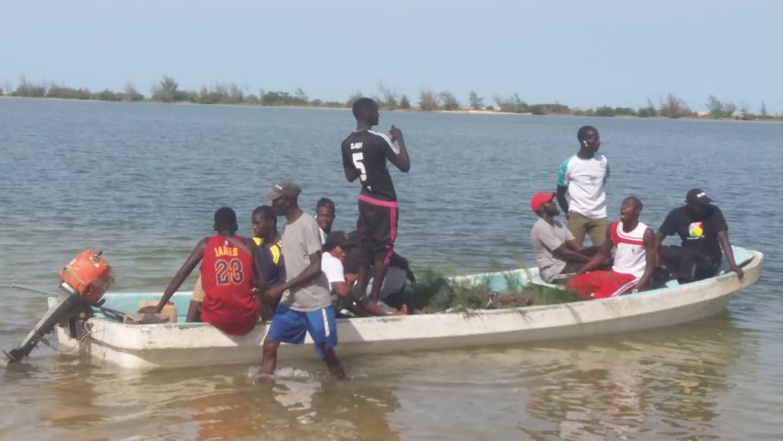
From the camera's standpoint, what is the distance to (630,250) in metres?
10.4

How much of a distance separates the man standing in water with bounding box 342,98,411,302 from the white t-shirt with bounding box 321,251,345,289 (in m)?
0.46

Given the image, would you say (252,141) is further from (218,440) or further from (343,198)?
(218,440)

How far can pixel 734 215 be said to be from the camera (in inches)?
865

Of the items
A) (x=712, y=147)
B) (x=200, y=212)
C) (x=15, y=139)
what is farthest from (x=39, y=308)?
(x=712, y=147)

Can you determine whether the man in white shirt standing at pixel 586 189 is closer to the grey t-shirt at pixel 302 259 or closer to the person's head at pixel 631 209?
the person's head at pixel 631 209

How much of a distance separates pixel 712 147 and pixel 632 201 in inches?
1698

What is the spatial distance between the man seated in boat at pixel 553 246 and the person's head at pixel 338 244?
2.48m

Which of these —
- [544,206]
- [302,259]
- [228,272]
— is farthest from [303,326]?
[544,206]

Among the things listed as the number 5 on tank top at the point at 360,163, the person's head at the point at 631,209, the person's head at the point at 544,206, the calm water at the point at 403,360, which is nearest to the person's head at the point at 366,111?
the number 5 on tank top at the point at 360,163

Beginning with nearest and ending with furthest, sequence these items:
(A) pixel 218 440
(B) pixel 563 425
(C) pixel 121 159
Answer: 1. (A) pixel 218 440
2. (B) pixel 563 425
3. (C) pixel 121 159

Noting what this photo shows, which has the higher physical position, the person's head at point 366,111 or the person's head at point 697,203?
the person's head at point 366,111

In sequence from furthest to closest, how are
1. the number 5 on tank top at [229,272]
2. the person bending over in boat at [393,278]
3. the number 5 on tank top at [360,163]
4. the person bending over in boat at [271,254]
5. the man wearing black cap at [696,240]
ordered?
1. the man wearing black cap at [696,240]
2. the person bending over in boat at [393,278]
3. the number 5 on tank top at [360,163]
4. the person bending over in boat at [271,254]
5. the number 5 on tank top at [229,272]

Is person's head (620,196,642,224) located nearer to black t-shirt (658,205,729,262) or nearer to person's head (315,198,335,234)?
black t-shirt (658,205,729,262)

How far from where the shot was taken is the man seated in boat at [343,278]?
341 inches
